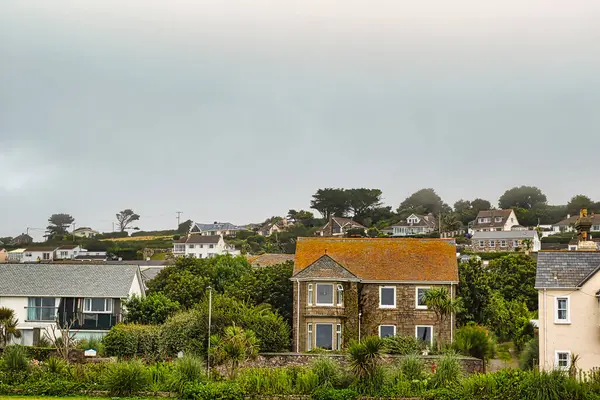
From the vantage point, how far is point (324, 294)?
48.4 meters

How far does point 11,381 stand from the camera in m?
36.1

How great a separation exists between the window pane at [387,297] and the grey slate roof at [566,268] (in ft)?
34.1

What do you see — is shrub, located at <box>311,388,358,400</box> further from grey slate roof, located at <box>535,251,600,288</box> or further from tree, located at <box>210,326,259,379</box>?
grey slate roof, located at <box>535,251,600,288</box>

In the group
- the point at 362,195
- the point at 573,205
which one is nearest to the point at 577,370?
the point at 362,195

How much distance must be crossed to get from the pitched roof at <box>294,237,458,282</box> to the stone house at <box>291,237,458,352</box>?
59mm

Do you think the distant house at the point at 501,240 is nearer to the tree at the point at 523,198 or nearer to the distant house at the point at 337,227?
the distant house at the point at 337,227

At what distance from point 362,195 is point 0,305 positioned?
115 m

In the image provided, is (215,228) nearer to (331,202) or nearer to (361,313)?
(331,202)

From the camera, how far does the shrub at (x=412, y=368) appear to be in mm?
35438

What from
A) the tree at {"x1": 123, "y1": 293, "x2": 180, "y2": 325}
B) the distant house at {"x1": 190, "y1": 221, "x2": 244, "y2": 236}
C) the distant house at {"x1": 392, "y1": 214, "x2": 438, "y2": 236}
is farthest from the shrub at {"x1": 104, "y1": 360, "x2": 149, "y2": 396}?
the distant house at {"x1": 190, "y1": 221, "x2": 244, "y2": 236}

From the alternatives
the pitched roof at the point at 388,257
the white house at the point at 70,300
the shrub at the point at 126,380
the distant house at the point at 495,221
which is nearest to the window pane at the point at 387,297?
the pitched roof at the point at 388,257

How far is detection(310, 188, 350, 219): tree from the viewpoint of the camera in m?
165

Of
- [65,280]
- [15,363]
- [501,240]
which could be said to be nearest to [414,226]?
[501,240]

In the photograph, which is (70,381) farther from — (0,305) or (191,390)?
(0,305)
